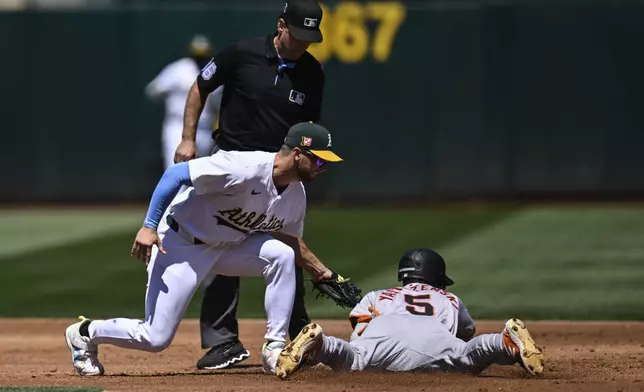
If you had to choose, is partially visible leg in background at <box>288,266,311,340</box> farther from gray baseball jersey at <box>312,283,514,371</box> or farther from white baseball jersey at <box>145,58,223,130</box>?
white baseball jersey at <box>145,58,223,130</box>

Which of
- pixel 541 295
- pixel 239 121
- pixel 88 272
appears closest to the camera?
pixel 239 121

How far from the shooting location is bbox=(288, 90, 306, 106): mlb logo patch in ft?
23.1

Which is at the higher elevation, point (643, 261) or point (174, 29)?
point (174, 29)

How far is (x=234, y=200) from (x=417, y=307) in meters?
1.13

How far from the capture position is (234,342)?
7395mm

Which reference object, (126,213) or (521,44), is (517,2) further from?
(126,213)

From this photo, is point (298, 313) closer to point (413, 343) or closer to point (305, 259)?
point (305, 259)

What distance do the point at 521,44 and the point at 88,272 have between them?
26.6 feet

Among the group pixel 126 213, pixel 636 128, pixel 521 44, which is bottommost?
pixel 126 213

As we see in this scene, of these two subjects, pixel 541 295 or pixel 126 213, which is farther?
pixel 126 213

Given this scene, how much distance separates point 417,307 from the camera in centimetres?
668

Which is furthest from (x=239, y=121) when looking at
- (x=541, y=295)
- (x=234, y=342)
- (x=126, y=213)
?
(x=126, y=213)

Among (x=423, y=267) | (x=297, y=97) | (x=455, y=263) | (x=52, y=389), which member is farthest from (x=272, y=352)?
(x=455, y=263)

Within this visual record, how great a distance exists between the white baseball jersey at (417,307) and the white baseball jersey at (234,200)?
0.62 metres
